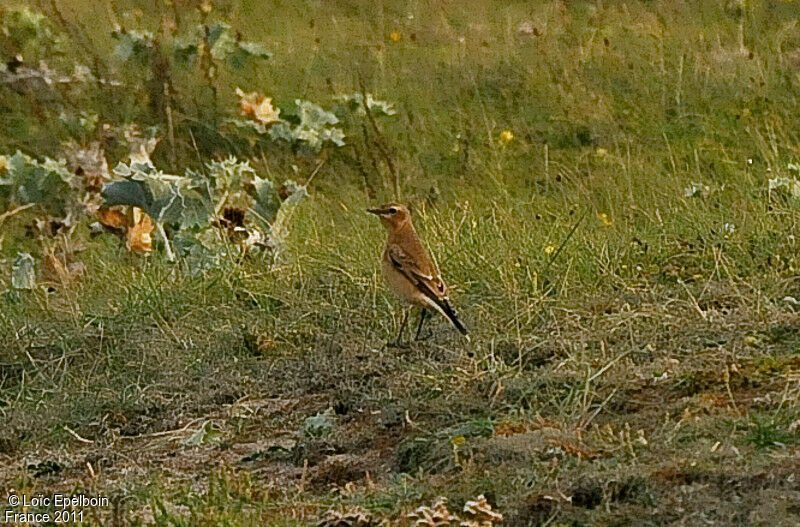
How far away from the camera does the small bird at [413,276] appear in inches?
214

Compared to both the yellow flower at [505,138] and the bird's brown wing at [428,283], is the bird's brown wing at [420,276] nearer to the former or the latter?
the bird's brown wing at [428,283]

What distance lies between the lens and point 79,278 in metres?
6.93

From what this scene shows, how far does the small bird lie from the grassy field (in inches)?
4.4

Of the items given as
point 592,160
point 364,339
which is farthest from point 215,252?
point 592,160

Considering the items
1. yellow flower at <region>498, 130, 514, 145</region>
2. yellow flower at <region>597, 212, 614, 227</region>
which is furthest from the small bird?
yellow flower at <region>498, 130, 514, 145</region>

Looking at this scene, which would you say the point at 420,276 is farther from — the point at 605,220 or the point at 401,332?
the point at 605,220

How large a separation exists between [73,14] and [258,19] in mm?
1352

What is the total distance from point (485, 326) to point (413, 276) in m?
0.32

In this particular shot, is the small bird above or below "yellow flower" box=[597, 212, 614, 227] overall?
above

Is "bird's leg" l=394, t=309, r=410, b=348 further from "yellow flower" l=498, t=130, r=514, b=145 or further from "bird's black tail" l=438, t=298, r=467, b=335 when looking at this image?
"yellow flower" l=498, t=130, r=514, b=145

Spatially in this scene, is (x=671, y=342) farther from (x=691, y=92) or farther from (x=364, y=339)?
(x=691, y=92)

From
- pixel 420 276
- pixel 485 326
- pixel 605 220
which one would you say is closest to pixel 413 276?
pixel 420 276

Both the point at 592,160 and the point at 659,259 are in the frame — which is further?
the point at 592,160

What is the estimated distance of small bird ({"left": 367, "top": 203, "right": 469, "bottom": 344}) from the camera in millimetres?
5430
